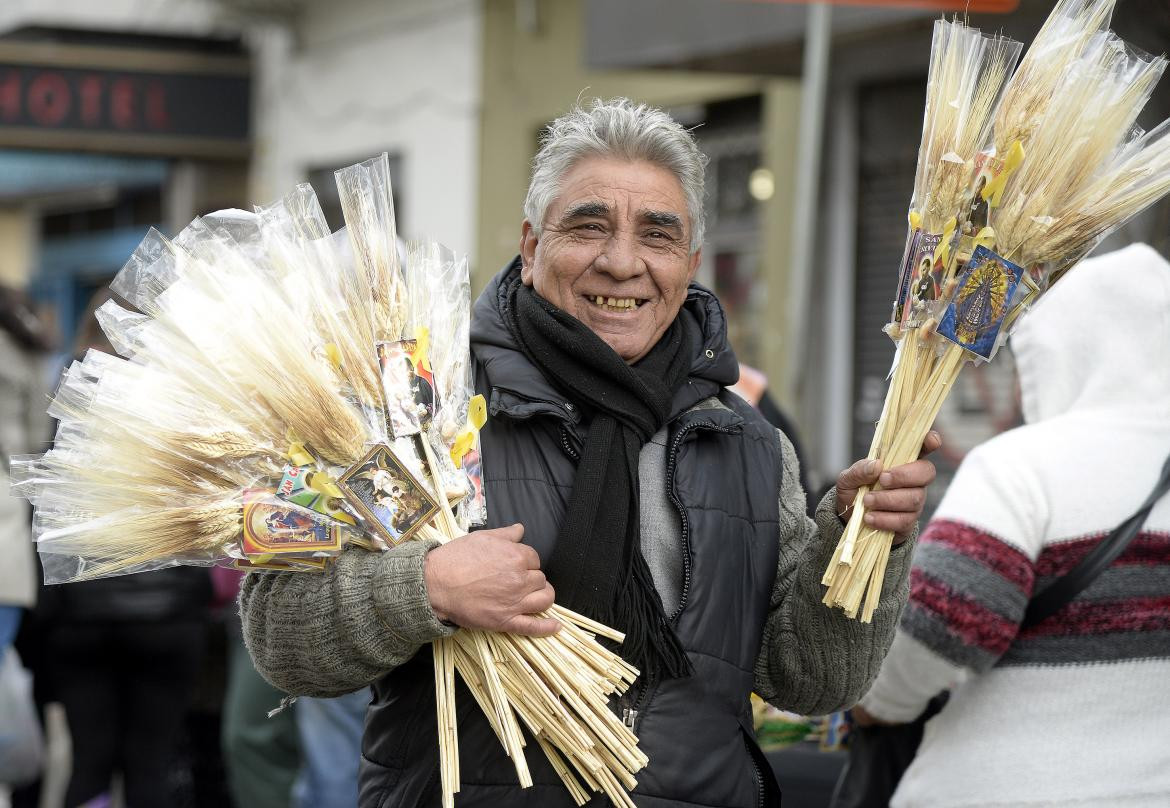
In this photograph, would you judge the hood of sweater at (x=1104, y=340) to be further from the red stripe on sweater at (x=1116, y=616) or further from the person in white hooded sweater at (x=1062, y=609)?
the red stripe on sweater at (x=1116, y=616)

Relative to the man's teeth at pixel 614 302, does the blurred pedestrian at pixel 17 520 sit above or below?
below

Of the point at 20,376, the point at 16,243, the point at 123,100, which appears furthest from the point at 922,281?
the point at 16,243

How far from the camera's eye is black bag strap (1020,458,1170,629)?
272 cm

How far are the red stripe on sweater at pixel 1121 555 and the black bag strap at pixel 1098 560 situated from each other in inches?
0.5

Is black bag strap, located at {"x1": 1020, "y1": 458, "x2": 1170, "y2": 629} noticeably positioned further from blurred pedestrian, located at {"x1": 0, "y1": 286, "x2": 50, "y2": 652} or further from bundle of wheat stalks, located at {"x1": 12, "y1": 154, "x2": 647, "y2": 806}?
blurred pedestrian, located at {"x1": 0, "y1": 286, "x2": 50, "y2": 652}

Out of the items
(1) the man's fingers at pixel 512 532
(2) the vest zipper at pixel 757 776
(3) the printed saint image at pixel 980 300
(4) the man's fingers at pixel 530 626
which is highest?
(3) the printed saint image at pixel 980 300

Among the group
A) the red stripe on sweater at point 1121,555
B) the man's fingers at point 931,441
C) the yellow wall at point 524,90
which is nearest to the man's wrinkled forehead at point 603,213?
the man's fingers at point 931,441

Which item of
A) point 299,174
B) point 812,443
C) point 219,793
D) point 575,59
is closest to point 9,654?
point 219,793

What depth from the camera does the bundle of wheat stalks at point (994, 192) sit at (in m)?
2.28

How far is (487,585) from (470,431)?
0.28 metres

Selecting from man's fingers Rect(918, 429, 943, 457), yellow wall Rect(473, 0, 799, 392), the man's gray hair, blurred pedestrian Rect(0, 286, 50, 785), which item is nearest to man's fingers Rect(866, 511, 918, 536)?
man's fingers Rect(918, 429, 943, 457)

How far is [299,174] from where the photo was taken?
42.3 feet

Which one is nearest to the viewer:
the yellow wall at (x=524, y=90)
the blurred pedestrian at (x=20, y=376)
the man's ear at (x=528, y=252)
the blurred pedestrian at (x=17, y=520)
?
the man's ear at (x=528, y=252)

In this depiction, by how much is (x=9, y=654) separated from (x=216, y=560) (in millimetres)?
3317
